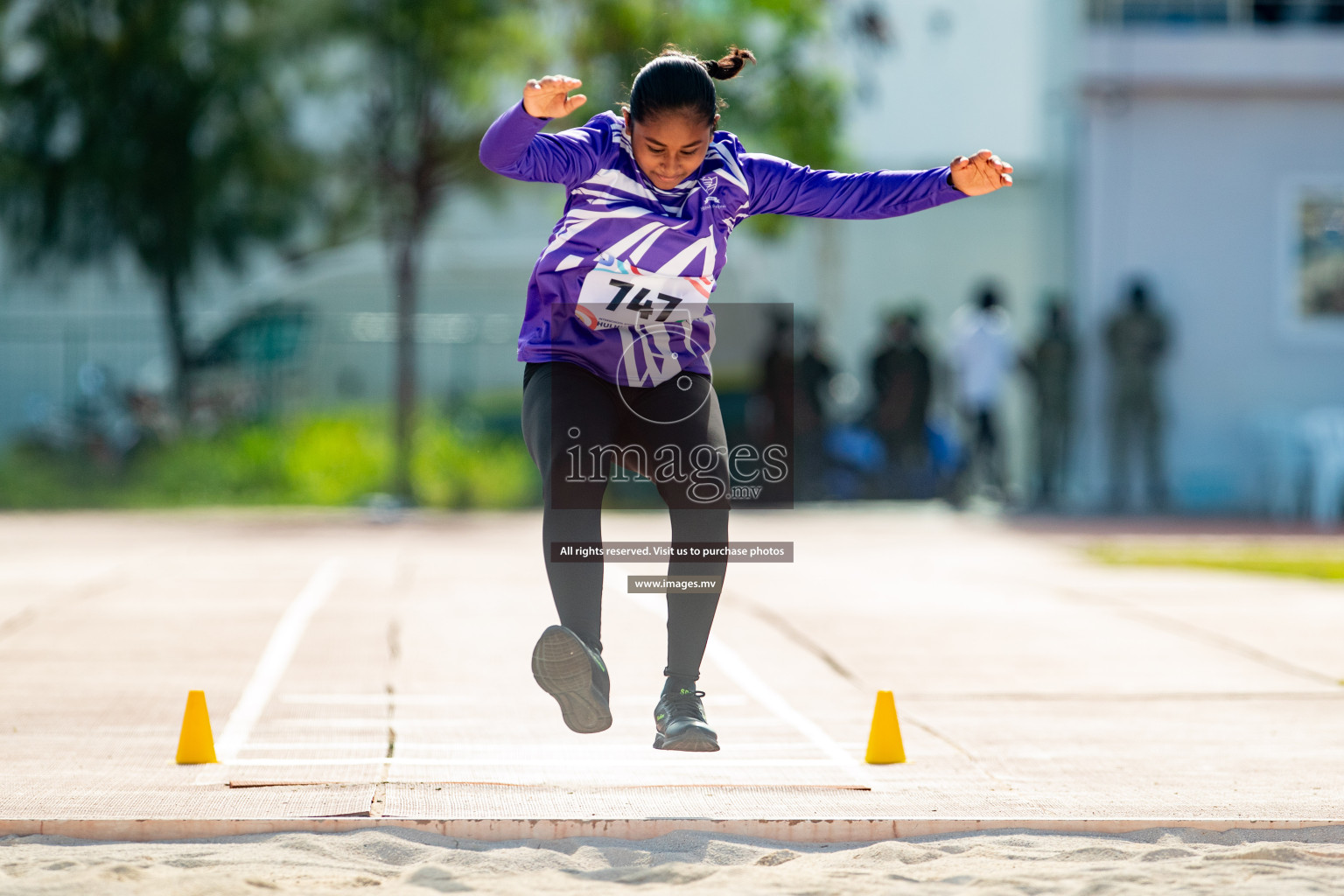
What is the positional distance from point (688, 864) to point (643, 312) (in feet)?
5.07

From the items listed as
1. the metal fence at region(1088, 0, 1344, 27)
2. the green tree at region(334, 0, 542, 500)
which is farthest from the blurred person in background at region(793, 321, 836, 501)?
the metal fence at region(1088, 0, 1344, 27)

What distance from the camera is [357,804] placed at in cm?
451

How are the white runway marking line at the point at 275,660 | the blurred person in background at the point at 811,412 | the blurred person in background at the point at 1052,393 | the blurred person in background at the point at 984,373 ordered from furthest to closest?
the blurred person in background at the point at 1052,393
the blurred person in background at the point at 984,373
the blurred person in background at the point at 811,412
the white runway marking line at the point at 275,660

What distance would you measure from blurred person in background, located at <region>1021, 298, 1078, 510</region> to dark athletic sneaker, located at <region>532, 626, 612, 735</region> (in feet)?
42.3

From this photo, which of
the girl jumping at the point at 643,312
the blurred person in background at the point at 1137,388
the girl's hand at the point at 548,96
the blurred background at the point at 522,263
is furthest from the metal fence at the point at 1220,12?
the girl's hand at the point at 548,96

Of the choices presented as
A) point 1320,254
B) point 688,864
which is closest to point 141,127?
point 1320,254

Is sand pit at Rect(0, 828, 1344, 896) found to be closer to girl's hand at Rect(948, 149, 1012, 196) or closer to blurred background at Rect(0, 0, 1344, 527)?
girl's hand at Rect(948, 149, 1012, 196)

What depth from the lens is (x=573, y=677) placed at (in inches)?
172

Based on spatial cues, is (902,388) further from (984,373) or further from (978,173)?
(978,173)

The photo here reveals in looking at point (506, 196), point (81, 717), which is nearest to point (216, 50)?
point (506, 196)

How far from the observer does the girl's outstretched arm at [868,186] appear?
4.71 m

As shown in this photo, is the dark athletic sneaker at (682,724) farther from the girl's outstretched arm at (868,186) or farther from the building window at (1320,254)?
the building window at (1320,254)

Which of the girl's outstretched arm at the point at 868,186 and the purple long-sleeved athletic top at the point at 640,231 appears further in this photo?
the girl's outstretched arm at the point at 868,186

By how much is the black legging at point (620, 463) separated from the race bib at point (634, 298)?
0.18 meters
